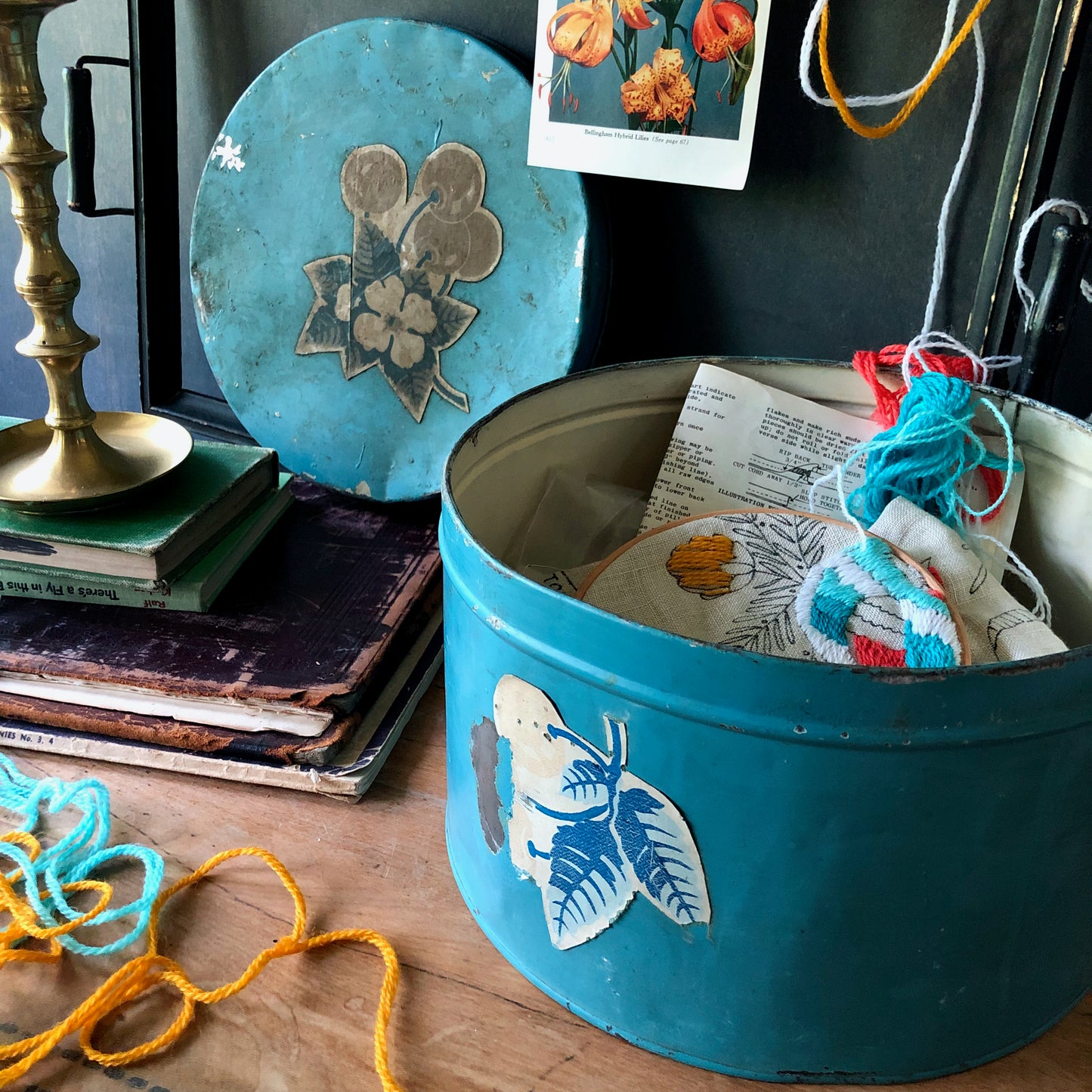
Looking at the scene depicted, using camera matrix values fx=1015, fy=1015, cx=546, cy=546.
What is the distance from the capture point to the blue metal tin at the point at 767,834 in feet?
1.34

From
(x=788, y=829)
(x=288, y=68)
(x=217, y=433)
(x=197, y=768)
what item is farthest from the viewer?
(x=217, y=433)

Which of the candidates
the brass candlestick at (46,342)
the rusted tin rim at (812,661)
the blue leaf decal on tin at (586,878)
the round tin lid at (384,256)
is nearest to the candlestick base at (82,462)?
the brass candlestick at (46,342)

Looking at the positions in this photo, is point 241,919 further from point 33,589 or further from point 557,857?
point 33,589

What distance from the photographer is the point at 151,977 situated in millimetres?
542

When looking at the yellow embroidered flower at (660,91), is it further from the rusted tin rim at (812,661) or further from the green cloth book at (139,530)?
the green cloth book at (139,530)

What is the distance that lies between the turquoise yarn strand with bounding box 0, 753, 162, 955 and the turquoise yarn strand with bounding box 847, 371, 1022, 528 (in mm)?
497

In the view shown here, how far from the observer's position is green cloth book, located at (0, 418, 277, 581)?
0.74m

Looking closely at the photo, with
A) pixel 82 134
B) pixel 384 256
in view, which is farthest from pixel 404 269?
pixel 82 134

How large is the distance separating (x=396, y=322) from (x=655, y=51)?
0.30 metres

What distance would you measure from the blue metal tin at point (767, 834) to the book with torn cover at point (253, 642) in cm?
18

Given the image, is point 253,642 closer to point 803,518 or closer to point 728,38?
point 803,518

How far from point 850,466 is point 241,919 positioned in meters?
0.49

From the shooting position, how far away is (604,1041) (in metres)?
0.53

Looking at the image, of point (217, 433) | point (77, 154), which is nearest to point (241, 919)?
point (217, 433)
